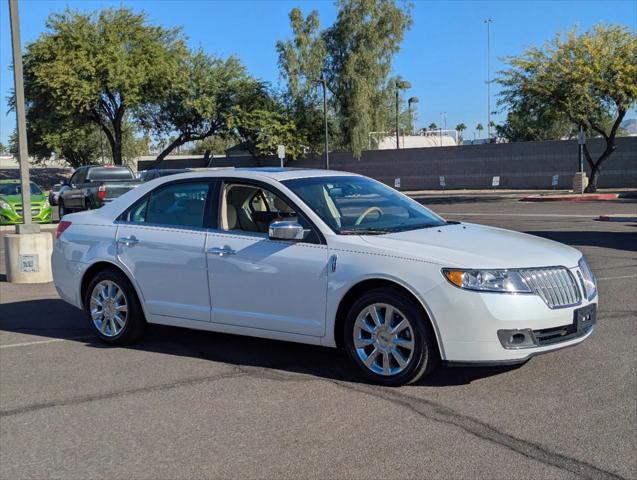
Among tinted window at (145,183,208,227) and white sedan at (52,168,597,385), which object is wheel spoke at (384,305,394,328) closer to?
white sedan at (52,168,597,385)

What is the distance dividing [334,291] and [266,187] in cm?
130

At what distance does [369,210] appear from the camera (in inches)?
250

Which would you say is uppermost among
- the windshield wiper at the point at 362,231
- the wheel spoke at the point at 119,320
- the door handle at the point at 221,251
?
the windshield wiper at the point at 362,231

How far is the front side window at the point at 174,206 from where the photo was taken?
6.75 m

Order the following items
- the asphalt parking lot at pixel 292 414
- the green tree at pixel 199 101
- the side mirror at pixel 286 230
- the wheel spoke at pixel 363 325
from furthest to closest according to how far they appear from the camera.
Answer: the green tree at pixel 199 101 → the side mirror at pixel 286 230 → the wheel spoke at pixel 363 325 → the asphalt parking lot at pixel 292 414

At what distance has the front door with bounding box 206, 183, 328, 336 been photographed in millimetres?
5844

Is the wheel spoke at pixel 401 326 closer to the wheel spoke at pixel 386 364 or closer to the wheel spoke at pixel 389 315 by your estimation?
the wheel spoke at pixel 389 315

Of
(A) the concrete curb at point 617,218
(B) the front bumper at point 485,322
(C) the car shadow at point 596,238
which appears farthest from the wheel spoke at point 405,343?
(A) the concrete curb at point 617,218

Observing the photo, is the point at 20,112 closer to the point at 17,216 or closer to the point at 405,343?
the point at 405,343

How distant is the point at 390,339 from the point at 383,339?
0.20ft

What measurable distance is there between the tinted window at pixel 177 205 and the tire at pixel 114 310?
0.68 m

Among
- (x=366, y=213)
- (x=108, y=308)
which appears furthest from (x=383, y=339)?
(x=108, y=308)

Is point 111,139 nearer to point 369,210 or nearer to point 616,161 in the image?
point 616,161

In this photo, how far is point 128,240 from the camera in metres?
7.00
